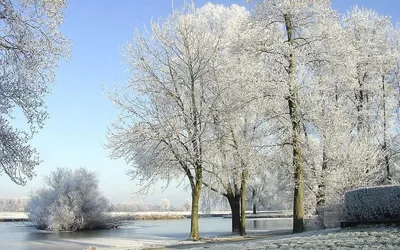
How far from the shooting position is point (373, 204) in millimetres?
13805

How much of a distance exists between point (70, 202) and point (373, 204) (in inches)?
1497

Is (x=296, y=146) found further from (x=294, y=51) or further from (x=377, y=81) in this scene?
(x=377, y=81)

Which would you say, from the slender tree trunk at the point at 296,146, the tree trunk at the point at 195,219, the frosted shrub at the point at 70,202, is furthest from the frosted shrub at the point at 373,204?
the frosted shrub at the point at 70,202

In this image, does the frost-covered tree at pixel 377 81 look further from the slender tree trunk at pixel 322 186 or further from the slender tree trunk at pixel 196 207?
the slender tree trunk at pixel 196 207

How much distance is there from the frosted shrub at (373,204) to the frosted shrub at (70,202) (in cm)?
3535

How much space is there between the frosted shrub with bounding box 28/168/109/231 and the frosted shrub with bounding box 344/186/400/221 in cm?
3535

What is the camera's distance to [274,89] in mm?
18188

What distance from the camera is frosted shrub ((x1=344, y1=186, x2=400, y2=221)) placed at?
13359mm

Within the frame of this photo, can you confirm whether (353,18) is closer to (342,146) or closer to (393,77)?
(393,77)

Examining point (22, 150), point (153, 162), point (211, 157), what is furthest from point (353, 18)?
point (22, 150)

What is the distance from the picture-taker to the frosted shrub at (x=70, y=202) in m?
44.6

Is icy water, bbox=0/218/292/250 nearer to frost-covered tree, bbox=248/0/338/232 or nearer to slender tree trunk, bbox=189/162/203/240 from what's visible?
slender tree trunk, bbox=189/162/203/240

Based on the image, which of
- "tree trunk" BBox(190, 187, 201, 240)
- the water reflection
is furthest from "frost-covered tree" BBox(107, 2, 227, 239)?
the water reflection

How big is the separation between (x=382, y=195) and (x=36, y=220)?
1679 inches
